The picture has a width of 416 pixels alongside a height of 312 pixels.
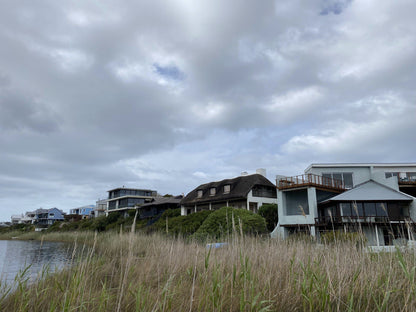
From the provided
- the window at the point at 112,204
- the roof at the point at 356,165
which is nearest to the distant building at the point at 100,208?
the window at the point at 112,204

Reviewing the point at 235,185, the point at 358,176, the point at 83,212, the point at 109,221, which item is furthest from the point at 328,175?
the point at 83,212

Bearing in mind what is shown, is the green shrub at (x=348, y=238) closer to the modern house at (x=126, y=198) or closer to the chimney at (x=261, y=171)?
the chimney at (x=261, y=171)

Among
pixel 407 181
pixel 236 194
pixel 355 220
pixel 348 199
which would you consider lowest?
pixel 355 220

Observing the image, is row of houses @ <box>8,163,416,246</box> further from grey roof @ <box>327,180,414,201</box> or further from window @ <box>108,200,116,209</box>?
window @ <box>108,200,116,209</box>

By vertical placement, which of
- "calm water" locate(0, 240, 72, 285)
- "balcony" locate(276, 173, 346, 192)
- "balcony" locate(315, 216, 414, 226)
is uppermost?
"balcony" locate(276, 173, 346, 192)

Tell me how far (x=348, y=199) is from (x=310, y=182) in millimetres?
3112

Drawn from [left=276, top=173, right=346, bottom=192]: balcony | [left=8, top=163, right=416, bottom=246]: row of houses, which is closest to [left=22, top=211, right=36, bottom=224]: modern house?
[left=8, top=163, right=416, bottom=246]: row of houses

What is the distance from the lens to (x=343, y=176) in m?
25.4

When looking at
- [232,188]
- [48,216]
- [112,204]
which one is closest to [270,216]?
[232,188]

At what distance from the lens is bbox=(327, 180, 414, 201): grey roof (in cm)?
1912

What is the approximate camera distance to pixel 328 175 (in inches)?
988

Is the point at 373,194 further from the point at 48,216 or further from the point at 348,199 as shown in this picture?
the point at 48,216

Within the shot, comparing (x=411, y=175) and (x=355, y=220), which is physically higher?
(x=411, y=175)

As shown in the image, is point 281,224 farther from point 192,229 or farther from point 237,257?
point 237,257
